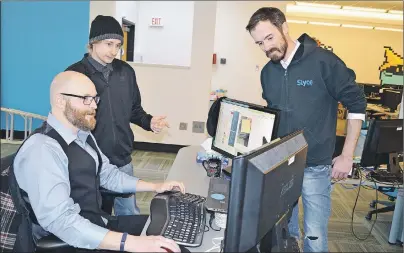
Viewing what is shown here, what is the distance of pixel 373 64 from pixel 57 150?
10.9 m

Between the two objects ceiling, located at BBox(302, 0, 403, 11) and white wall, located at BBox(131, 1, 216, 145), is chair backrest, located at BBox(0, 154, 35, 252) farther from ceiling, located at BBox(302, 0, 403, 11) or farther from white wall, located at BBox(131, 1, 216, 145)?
ceiling, located at BBox(302, 0, 403, 11)

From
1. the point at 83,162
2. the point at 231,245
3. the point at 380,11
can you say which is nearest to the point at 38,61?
the point at 83,162

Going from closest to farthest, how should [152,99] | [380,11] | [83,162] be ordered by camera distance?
1. [83,162]
2. [152,99]
3. [380,11]

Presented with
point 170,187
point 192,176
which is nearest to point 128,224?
point 170,187

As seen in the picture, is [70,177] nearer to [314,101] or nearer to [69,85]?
[69,85]

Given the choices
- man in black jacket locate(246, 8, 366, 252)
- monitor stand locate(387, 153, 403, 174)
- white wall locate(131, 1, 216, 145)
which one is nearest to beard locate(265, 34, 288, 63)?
man in black jacket locate(246, 8, 366, 252)

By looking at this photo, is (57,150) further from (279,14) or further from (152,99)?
(152,99)

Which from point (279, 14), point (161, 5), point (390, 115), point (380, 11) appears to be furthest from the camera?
point (380, 11)

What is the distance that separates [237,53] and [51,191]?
4933mm

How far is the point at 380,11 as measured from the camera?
8188 millimetres

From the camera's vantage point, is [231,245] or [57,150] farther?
[57,150]

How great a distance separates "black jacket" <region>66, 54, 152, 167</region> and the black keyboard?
2.37 ft

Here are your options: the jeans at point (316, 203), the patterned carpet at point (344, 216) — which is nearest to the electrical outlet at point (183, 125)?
the patterned carpet at point (344, 216)

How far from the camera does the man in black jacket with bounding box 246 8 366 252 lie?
176 cm
